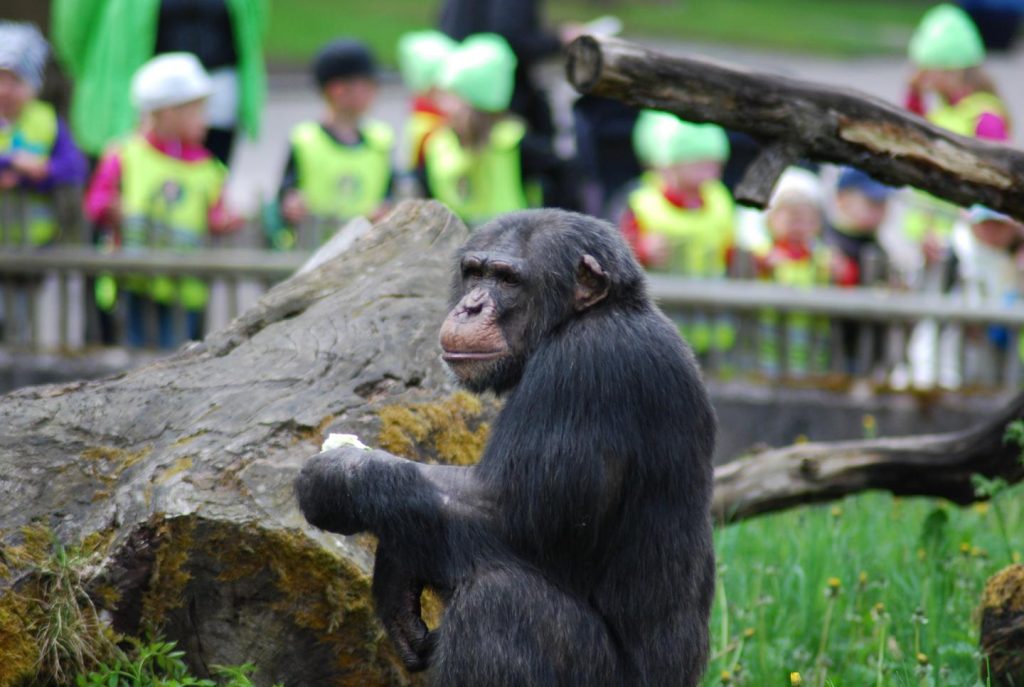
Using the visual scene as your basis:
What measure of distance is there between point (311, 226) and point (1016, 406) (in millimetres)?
4900

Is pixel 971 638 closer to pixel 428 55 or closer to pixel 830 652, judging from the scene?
pixel 830 652

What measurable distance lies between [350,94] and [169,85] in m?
1.59

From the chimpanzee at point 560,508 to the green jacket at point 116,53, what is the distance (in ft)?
22.9

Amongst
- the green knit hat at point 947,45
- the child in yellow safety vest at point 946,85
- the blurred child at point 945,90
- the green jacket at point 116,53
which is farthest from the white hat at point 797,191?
the green jacket at point 116,53

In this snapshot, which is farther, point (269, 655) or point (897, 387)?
point (897, 387)

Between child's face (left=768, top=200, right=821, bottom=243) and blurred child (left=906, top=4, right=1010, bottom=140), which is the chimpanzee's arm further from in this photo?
blurred child (left=906, top=4, right=1010, bottom=140)

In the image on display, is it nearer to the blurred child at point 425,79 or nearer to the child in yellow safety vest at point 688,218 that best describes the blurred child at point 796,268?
the child in yellow safety vest at point 688,218

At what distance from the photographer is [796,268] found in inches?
379

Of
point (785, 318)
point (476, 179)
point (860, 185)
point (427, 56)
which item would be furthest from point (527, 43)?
point (785, 318)

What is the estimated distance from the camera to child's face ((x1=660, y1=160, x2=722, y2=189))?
382 inches

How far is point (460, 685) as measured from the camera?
3986mm

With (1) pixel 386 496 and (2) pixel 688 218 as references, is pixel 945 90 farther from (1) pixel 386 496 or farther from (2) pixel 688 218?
(1) pixel 386 496

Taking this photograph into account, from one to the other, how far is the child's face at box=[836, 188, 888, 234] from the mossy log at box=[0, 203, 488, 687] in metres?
5.64

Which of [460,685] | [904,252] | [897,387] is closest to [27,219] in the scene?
[897,387]
